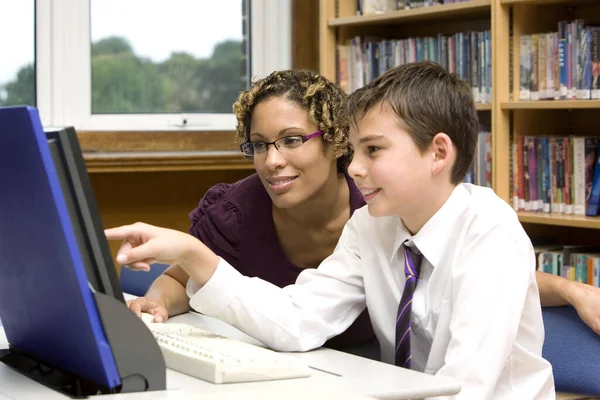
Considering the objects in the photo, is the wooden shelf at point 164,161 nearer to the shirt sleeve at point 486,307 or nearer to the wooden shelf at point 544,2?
the wooden shelf at point 544,2

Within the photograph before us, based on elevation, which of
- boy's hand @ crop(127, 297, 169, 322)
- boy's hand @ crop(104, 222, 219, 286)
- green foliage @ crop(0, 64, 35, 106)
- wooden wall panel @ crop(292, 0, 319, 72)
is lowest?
boy's hand @ crop(127, 297, 169, 322)

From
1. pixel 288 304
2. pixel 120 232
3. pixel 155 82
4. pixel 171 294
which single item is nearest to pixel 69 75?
pixel 155 82

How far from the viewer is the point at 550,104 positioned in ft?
9.23

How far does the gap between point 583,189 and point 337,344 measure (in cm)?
146

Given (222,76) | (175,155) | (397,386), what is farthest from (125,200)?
(397,386)

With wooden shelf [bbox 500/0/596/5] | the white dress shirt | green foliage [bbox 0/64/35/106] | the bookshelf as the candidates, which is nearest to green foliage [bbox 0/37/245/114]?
green foliage [bbox 0/64/35/106]

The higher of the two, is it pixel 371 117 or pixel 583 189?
pixel 371 117

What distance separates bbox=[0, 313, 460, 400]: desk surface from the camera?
1.03 m

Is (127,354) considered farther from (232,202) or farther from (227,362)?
(232,202)

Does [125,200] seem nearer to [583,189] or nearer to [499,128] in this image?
[499,128]

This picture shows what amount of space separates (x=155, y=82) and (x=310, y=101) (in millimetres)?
1841

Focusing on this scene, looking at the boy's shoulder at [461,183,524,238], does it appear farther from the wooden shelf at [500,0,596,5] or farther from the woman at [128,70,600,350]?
the wooden shelf at [500,0,596,5]

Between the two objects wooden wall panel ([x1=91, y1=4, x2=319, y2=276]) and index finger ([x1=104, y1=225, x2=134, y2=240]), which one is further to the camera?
wooden wall panel ([x1=91, y1=4, x2=319, y2=276])

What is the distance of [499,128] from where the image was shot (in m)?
2.94
